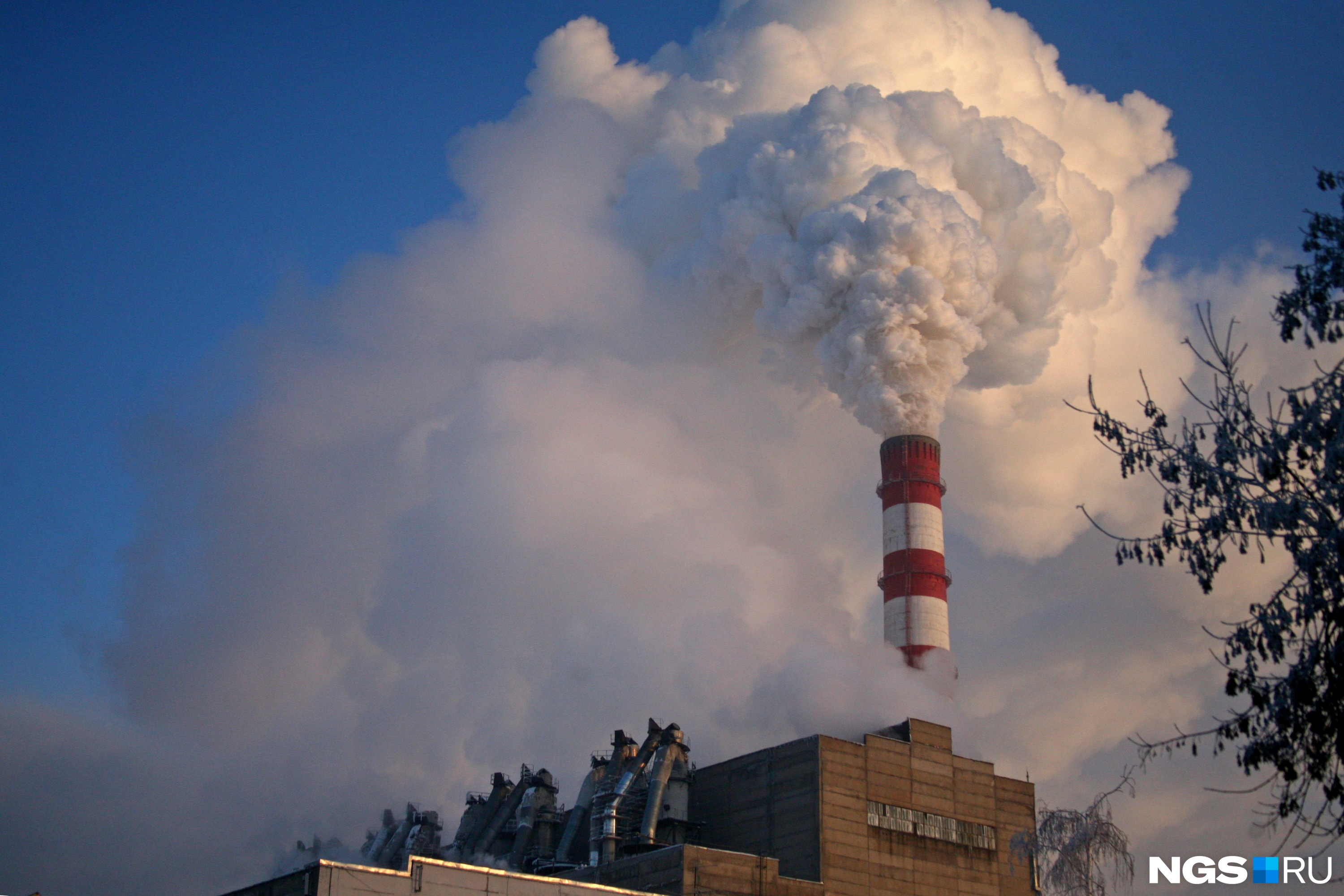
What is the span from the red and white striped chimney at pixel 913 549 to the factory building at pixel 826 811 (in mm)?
69

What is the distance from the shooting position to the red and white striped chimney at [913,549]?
2114 inches

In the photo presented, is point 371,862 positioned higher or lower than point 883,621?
lower

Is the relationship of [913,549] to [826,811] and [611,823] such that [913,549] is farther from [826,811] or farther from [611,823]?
[611,823]

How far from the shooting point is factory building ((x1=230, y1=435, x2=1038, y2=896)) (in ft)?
150

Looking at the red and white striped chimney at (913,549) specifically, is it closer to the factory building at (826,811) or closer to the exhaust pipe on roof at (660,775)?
the factory building at (826,811)

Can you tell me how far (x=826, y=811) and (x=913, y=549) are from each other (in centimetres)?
1291

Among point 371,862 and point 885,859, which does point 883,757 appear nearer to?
point 885,859

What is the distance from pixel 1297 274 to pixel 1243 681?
505cm

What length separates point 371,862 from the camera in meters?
64.2

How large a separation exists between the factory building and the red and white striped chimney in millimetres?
69

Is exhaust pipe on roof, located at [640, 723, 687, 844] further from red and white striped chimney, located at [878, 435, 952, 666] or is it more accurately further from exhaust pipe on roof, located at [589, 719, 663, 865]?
red and white striped chimney, located at [878, 435, 952, 666]

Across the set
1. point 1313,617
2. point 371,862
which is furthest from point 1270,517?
point 371,862

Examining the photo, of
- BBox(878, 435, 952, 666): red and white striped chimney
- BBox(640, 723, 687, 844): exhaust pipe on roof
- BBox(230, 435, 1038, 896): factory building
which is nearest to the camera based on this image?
BBox(230, 435, 1038, 896): factory building

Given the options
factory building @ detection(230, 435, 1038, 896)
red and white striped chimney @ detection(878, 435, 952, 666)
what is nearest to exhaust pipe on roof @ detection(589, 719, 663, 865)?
factory building @ detection(230, 435, 1038, 896)
